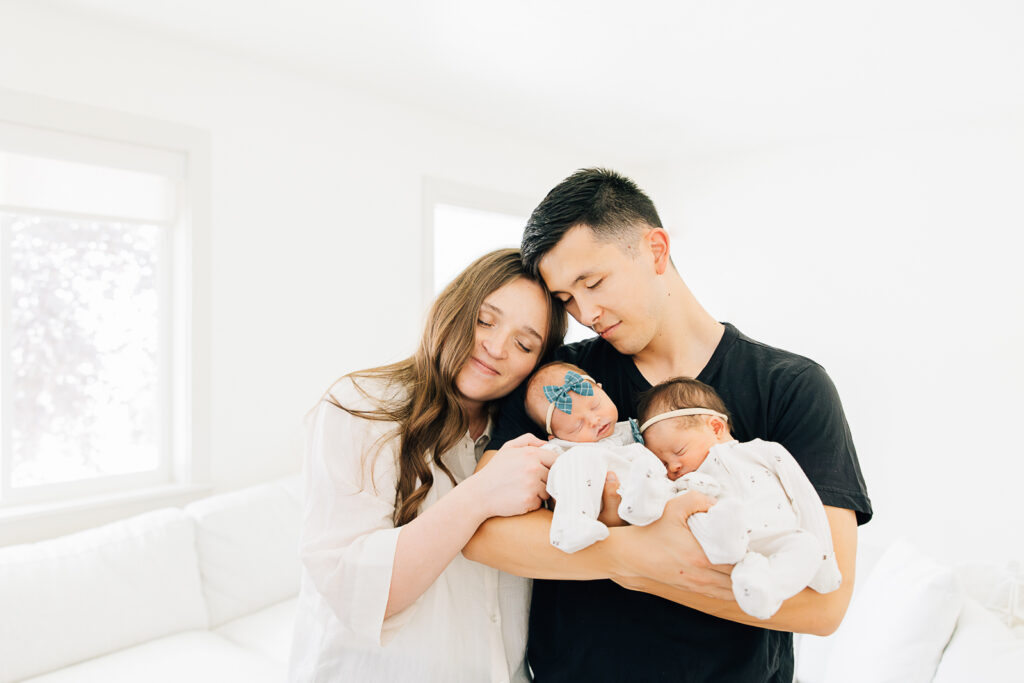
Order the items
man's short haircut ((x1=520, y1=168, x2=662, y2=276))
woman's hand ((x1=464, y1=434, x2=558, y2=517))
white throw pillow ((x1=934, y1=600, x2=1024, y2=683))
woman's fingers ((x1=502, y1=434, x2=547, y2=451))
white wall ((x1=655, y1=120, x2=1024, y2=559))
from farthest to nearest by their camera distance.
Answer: white wall ((x1=655, y1=120, x2=1024, y2=559)), white throw pillow ((x1=934, y1=600, x2=1024, y2=683)), man's short haircut ((x1=520, y1=168, x2=662, y2=276)), woman's fingers ((x1=502, y1=434, x2=547, y2=451)), woman's hand ((x1=464, y1=434, x2=558, y2=517))

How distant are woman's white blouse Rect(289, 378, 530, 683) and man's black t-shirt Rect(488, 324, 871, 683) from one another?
0.11 meters

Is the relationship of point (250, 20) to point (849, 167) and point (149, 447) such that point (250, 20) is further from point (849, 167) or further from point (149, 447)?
point (849, 167)

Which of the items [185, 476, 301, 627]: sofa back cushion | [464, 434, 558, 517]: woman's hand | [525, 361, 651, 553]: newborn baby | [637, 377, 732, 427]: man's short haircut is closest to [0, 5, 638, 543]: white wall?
[185, 476, 301, 627]: sofa back cushion

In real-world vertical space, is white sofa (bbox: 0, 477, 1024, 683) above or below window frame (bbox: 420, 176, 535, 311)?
below

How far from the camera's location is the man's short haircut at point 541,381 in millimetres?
1400

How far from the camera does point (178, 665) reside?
2244 millimetres

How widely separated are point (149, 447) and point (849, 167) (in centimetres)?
465

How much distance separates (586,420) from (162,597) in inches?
81.9

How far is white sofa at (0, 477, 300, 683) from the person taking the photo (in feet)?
7.13

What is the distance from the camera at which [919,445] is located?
4121 millimetres

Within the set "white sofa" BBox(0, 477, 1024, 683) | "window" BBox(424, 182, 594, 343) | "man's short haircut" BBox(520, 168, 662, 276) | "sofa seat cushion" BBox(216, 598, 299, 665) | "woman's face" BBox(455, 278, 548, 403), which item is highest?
"window" BBox(424, 182, 594, 343)

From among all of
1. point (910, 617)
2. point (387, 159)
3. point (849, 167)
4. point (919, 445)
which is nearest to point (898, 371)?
point (919, 445)

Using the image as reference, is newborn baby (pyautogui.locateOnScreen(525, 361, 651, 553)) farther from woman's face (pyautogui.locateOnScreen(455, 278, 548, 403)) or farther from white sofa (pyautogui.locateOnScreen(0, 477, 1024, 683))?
white sofa (pyautogui.locateOnScreen(0, 477, 1024, 683))

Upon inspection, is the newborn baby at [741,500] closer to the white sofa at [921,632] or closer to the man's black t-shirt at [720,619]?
the man's black t-shirt at [720,619]
